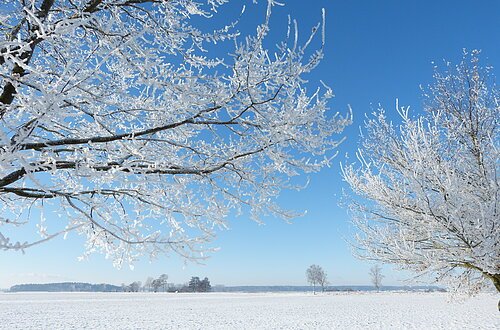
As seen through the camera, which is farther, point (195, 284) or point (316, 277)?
point (195, 284)

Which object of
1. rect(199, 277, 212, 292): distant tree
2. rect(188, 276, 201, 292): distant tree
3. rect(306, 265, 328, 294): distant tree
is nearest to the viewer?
rect(306, 265, 328, 294): distant tree

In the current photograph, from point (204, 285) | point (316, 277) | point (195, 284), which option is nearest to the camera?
point (316, 277)

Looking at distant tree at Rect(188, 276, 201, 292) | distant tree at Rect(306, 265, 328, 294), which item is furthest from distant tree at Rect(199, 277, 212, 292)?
distant tree at Rect(306, 265, 328, 294)

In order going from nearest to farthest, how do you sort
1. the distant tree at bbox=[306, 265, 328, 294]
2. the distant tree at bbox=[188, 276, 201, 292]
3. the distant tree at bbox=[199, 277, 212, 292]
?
the distant tree at bbox=[306, 265, 328, 294], the distant tree at bbox=[188, 276, 201, 292], the distant tree at bbox=[199, 277, 212, 292]

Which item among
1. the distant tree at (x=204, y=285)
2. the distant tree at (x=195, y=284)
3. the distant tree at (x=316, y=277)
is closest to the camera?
the distant tree at (x=316, y=277)

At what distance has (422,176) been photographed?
579 cm

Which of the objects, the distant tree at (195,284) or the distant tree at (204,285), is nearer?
the distant tree at (195,284)

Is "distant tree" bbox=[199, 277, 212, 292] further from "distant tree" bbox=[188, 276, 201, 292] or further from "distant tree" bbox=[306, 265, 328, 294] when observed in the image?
"distant tree" bbox=[306, 265, 328, 294]

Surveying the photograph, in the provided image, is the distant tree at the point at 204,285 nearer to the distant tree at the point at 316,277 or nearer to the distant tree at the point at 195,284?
the distant tree at the point at 195,284

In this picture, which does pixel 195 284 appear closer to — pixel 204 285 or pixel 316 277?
pixel 204 285

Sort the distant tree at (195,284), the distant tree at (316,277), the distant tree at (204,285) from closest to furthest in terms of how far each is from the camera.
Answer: the distant tree at (316,277)
the distant tree at (195,284)
the distant tree at (204,285)

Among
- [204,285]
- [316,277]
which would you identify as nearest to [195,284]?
[204,285]

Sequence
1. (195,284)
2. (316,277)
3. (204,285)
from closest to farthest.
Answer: (316,277)
(195,284)
(204,285)

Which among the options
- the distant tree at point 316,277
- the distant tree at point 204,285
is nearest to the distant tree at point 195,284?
the distant tree at point 204,285
